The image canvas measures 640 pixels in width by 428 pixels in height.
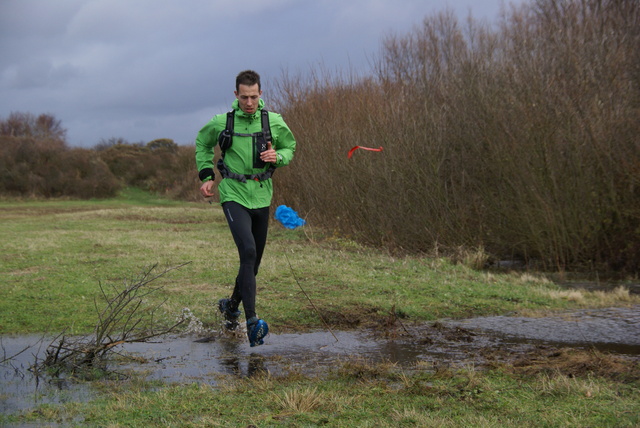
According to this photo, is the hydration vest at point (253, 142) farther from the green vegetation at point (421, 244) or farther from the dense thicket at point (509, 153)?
the dense thicket at point (509, 153)

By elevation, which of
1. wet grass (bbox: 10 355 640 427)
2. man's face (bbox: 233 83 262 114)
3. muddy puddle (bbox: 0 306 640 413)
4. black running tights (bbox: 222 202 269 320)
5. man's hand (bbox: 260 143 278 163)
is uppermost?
man's face (bbox: 233 83 262 114)

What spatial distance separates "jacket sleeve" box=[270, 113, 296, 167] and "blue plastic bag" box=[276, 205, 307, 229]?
1172 cm

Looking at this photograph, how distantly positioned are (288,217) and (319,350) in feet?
42.2

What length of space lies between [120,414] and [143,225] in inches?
704

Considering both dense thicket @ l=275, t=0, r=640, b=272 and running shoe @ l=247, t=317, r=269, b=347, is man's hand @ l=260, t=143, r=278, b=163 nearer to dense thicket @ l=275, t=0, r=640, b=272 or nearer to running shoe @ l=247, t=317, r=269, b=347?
running shoe @ l=247, t=317, r=269, b=347

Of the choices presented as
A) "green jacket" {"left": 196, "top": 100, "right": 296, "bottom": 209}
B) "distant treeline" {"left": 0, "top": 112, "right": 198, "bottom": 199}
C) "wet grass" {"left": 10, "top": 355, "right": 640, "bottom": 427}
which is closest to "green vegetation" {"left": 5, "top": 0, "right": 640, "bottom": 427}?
"wet grass" {"left": 10, "top": 355, "right": 640, "bottom": 427}

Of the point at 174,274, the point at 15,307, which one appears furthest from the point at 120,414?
the point at 174,274

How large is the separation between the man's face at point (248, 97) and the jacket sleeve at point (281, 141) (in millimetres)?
294

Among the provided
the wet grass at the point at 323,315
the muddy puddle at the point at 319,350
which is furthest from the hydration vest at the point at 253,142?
the wet grass at the point at 323,315

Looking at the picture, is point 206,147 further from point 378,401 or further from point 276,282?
point 276,282

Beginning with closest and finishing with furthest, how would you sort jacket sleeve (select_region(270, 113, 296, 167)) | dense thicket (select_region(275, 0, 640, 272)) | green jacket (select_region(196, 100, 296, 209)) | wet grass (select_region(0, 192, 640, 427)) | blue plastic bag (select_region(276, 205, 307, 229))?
wet grass (select_region(0, 192, 640, 427)) < green jacket (select_region(196, 100, 296, 209)) < jacket sleeve (select_region(270, 113, 296, 167)) < dense thicket (select_region(275, 0, 640, 272)) < blue plastic bag (select_region(276, 205, 307, 229))

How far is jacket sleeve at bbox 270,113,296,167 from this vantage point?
20.9 ft

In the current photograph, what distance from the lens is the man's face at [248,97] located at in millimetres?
6133

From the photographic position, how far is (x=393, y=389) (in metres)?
4.80
